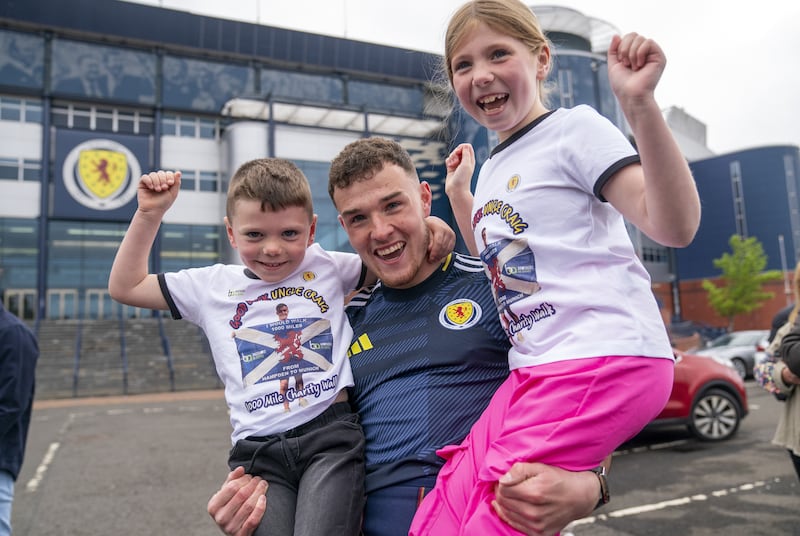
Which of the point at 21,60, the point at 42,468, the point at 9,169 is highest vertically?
the point at 21,60

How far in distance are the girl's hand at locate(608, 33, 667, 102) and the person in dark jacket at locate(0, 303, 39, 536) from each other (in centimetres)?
360

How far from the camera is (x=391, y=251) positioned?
210 centimetres

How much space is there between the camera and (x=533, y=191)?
1701mm

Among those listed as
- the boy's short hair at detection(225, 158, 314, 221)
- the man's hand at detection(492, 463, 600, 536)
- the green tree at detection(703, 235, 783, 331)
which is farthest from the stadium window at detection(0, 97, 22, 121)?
the green tree at detection(703, 235, 783, 331)

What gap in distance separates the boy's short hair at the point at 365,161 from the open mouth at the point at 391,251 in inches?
9.9

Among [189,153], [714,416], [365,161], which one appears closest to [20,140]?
[189,153]

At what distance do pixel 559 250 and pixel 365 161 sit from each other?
797 mm

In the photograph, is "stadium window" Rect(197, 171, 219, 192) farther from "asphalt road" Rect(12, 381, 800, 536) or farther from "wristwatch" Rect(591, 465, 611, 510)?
"wristwatch" Rect(591, 465, 611, 510)

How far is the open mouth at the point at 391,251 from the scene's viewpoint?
6.89ft

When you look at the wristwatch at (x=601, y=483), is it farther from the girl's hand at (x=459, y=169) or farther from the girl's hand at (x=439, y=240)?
the girl's hand at (x=459, y=169)

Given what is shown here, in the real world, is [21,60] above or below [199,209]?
above

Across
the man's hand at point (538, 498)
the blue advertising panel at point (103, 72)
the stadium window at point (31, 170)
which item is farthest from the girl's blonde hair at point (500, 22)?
the blue advertising panel at point (103, 72)

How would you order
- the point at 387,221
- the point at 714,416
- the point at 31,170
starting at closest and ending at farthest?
1. the point at 387,221
2. the point at 714,416
3. the point at 31,170

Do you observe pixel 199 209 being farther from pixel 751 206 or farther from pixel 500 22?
pixel 751 206
